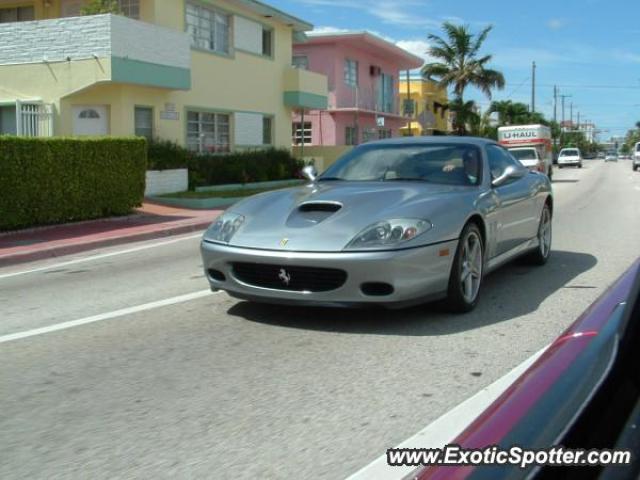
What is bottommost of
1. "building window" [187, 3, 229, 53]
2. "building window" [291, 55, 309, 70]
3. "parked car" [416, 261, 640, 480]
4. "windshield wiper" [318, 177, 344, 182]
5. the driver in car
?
"parked car" [416, 261, 640, 480]

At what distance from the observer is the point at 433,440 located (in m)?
3.57

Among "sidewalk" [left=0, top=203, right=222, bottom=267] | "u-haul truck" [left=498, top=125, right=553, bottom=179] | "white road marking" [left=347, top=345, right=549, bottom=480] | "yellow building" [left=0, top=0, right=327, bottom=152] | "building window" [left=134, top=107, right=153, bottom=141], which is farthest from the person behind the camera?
"u-haul truck" [left=498, top=125, right=553, bottom=179]

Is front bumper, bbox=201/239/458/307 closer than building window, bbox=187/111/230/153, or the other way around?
front bumper, bbox=201/239/458/307

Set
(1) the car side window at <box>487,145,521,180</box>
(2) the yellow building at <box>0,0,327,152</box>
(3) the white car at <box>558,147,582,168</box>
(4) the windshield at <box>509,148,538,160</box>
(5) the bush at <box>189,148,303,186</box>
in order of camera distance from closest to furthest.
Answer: (1) the car side window at <box>487,145,521,180</box>, (2) the yellow building at <box>0,0,327,152</box>, (5) the bush at <box>189,148,303,186</box>, (4) the windshield at <box>509,148,538,160</box>, (3) the white car at <box>558,147,582,168</box>

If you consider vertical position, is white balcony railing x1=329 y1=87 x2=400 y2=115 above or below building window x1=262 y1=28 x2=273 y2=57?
below

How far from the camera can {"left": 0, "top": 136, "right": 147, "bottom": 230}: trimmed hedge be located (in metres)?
12.0

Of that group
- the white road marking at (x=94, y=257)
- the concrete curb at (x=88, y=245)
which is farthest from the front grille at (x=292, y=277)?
the concrete curb at (x=88, y=245)

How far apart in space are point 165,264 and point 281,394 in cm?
570

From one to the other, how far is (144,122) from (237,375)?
1602cm

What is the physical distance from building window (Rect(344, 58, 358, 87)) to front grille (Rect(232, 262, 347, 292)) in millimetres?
31047

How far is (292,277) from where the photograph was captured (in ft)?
17.8

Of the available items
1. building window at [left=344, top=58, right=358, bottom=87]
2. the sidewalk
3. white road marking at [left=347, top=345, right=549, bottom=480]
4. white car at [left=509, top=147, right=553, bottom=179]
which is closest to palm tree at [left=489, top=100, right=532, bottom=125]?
building window at [left=344, top=58, right=358, bottom=87]

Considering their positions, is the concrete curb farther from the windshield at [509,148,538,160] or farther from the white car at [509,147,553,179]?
the windshield at [509,148,538,160]

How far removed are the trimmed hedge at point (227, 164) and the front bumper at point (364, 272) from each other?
13.9 m
